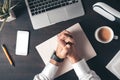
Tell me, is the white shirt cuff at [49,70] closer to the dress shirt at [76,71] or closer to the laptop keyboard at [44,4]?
the dress shirt at [76,71]

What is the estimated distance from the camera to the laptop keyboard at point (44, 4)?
133 centimetres

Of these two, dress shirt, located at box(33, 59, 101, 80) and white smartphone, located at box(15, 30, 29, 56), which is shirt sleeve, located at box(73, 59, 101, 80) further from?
white smartphone, located at box(15, 30, 29, 56)

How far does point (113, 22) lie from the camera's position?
1333 millimetres

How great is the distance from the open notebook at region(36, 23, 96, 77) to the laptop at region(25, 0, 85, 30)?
0.18ft

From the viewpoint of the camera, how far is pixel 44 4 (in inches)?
52.3

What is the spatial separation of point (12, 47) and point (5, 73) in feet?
0.37

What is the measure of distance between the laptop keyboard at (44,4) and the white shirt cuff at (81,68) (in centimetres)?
24

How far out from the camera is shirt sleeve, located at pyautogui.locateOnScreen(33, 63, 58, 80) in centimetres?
129

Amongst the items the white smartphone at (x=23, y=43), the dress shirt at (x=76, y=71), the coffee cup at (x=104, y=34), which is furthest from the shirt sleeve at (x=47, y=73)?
the coffee cup at (x=104, y=34)

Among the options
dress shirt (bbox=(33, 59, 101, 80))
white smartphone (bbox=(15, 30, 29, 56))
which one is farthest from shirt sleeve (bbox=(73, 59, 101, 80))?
white smartphone (bbox=(15, 30, 29, 56))

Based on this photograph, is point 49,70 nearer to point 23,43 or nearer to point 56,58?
point 56,58

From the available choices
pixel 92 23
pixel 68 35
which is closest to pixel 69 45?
pixel 68 35

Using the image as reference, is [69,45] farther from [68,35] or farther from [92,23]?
[92,23]

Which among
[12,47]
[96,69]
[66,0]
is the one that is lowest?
[96,69]
